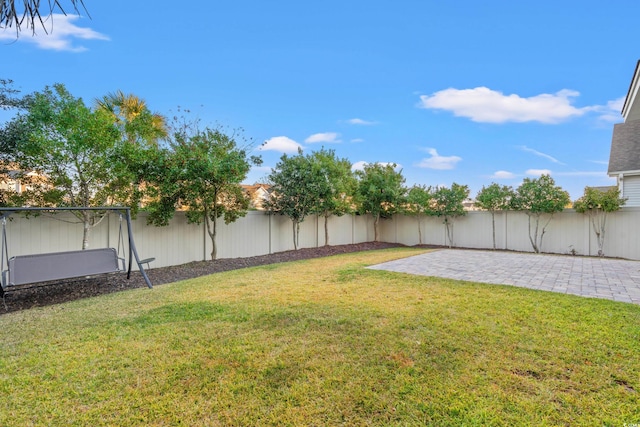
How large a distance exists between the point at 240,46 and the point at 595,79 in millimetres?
10709

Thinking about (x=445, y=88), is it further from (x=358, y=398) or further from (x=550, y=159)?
(x=358, y=398)

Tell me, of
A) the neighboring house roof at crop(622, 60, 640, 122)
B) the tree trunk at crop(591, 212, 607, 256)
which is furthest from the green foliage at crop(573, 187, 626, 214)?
the neighboring house roof at crop(622, 60, 640, 122)

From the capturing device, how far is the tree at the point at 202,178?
7.18 meters

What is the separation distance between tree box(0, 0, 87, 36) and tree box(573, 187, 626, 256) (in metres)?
12.5

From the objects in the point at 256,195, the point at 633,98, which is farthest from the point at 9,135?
the point at 633,98

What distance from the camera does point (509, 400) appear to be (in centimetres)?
217

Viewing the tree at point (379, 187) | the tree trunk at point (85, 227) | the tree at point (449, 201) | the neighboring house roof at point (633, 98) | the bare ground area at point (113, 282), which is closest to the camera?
the neighboring house roof at point (633, 98)

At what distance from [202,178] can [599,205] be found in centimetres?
1145

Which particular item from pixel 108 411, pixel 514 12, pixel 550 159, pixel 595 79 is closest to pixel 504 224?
pixel 550 159

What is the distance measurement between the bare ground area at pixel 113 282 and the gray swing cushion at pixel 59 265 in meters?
0.33

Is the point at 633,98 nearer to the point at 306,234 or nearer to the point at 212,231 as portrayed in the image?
the point at 212,231

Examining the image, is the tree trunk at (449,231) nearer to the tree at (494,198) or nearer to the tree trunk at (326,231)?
the tree at (494,198)

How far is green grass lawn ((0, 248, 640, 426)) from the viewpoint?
2.07 metres

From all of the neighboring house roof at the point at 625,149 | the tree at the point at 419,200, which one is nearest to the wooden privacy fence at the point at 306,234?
the tree at the point at 419,200
